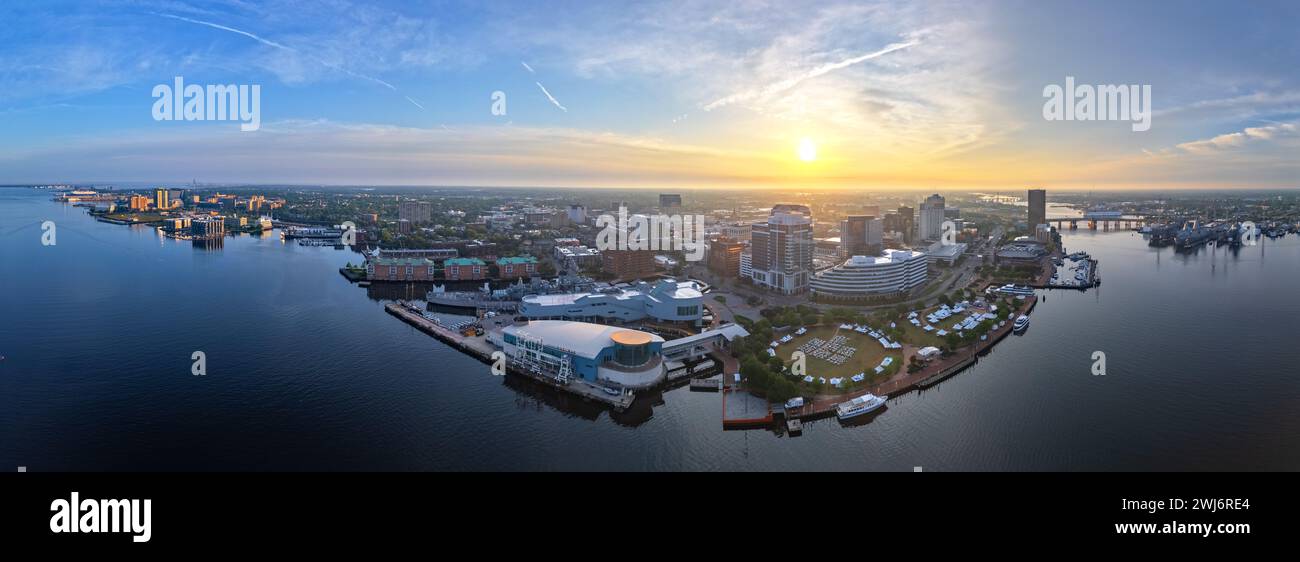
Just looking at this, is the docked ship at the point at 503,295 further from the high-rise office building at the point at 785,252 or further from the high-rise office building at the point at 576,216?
the high-rise office building at the point at 576,216

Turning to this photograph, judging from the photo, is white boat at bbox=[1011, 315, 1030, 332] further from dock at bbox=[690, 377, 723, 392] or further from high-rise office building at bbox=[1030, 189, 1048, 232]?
high-rise office building at bbox=[1030, 189, 1048, 232]

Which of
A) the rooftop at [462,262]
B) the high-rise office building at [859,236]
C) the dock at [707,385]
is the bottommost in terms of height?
the dock at [707,385]

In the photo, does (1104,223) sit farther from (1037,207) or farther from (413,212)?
(413,212)

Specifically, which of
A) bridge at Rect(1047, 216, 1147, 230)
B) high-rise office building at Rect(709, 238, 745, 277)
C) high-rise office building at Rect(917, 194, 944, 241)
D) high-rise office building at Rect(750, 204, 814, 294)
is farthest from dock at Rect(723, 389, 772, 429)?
bridge at Rect(1047, 216, 1147, 230)

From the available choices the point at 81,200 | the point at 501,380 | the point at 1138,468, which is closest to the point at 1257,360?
the point at 1138,468

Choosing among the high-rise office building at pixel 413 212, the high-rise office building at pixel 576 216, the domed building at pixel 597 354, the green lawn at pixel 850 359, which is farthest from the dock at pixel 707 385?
the high-rise office building at pixel 413 212

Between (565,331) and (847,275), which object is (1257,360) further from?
(565,331)
